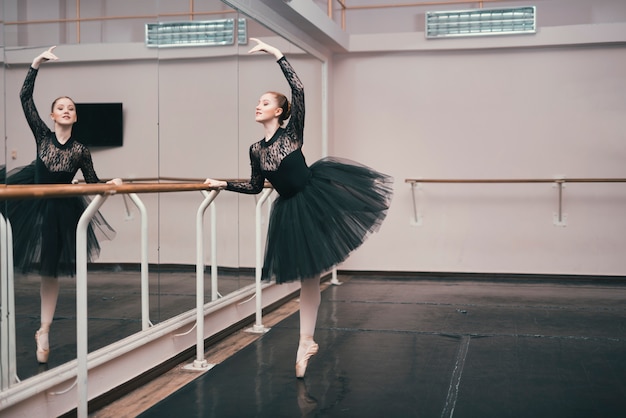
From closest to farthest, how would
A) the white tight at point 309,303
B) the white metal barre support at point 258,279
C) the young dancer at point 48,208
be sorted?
the young dancer at point 48,208, the white tight at point 309,303, the white metal barre support at point 258,279

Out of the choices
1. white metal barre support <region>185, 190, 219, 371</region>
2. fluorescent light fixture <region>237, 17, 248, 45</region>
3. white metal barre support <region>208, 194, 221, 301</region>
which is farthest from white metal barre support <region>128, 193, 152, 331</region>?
fluorescent light fixture <region>237, 17, 248, 45</region>

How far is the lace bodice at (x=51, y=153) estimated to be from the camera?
246 centimetres

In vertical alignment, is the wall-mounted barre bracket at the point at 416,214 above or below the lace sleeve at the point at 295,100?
below

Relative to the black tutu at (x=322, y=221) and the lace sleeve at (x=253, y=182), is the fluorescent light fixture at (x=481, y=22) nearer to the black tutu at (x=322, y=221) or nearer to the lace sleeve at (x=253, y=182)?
the black tutu at (x=322, y=221)

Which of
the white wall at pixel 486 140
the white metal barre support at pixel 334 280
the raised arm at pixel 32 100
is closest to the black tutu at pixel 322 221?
the raised arm at pixel 32 100

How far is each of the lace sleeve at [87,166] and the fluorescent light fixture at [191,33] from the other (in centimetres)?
75

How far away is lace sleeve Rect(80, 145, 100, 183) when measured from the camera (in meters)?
2.81

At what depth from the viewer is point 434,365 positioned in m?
3.62

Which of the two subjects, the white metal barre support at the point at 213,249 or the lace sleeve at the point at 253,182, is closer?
the lace sleeve at the point at 253,182

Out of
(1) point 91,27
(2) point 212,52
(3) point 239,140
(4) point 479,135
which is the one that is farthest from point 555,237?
(1) point 91,27

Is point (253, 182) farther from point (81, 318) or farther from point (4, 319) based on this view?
point (4, 319)

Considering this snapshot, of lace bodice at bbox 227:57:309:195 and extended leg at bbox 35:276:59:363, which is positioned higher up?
A: lace bodice at bbox 227:57:309:195

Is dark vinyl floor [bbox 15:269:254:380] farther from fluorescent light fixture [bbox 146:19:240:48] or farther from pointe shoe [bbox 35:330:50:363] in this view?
fluorescent light fixture [bbox 146:19:240:48]

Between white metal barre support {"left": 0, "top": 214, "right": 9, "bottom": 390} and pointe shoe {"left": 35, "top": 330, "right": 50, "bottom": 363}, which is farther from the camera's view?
pointe shoe {"left": 35, "top": 330, "right": 50, "bottom": 363}
